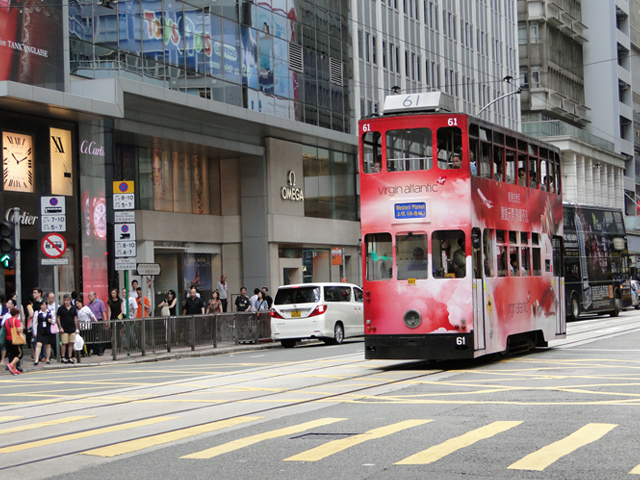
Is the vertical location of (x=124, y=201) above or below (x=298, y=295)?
above

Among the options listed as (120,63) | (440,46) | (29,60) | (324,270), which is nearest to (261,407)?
(29,60)

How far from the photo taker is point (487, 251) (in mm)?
16969

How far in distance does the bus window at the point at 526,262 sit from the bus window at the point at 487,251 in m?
1.82

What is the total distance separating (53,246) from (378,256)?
9.65 meters

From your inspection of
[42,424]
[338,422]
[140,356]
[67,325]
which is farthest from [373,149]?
[140,356]

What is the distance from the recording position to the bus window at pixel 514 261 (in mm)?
18141

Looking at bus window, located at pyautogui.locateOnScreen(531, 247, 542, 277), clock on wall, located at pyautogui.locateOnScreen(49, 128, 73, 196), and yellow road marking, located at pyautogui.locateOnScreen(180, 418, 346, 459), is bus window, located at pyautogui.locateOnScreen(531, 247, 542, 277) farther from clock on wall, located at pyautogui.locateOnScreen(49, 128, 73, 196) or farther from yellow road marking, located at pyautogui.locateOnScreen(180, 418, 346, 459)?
clock on wall, located at pyautogui.locateOnScreen(49, 128, 73, 196)

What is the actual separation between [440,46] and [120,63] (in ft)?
95.5

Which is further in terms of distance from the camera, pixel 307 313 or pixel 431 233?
pixel 307 313

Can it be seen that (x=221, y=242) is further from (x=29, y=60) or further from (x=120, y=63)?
(x=29, y=60)

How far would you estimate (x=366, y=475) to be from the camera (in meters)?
7.52

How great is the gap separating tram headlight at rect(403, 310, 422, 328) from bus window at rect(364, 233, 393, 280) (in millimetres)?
709

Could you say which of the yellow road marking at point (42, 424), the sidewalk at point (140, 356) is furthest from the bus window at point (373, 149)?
the sidewalk at point (140, 356)

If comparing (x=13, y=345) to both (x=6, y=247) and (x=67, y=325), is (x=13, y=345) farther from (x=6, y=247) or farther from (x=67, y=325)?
(x=67, y=325)
